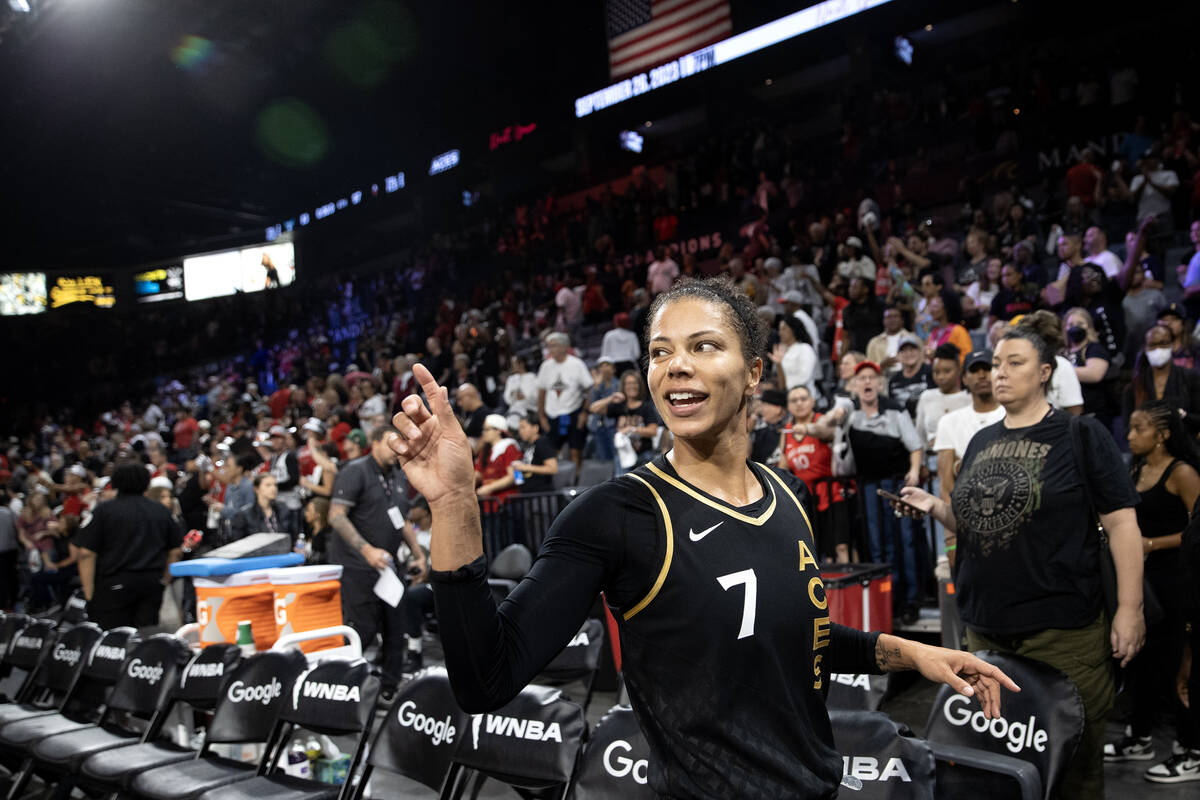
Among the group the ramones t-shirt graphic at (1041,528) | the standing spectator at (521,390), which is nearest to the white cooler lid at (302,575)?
the ramones t-shirt graphic at (1041,528)

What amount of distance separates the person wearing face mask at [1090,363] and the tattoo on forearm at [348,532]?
4.82 m

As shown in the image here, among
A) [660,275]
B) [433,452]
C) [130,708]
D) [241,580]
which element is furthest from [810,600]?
[660,275]

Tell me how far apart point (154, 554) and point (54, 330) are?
26.4 meters

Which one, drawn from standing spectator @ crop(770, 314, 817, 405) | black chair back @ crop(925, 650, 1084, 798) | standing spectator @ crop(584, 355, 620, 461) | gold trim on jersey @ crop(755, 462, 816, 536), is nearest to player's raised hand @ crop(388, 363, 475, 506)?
gold trim on jersey @ crop(755, 462, 816, 536)

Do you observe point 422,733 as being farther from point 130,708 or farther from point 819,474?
point 819,474

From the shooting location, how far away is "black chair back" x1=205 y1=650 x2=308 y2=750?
152 inches

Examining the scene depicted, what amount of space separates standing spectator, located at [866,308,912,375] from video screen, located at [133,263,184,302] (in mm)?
27943

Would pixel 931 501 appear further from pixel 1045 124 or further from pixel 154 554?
pixel 1045 124

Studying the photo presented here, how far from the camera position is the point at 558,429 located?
1035 cm

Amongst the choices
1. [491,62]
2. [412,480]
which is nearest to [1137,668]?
[412,480]

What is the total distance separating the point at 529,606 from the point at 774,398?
557 cm

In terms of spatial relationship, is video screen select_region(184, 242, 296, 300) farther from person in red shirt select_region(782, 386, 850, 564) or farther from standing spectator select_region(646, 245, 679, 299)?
person in red shirt select_region(782, 386, 850, 564)

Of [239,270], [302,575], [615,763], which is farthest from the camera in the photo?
[239,270]

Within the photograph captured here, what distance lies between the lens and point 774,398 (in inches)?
266
